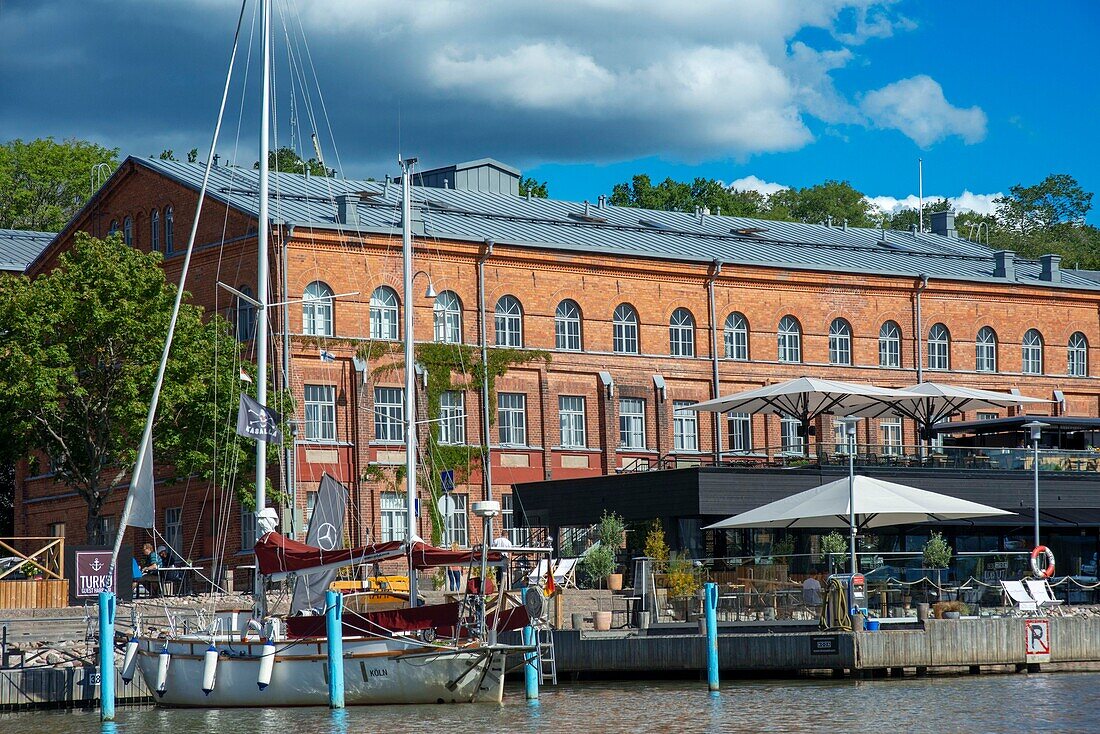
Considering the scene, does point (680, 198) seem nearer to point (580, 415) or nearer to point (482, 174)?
point (482, 174)

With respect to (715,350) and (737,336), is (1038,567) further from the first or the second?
(737,336)

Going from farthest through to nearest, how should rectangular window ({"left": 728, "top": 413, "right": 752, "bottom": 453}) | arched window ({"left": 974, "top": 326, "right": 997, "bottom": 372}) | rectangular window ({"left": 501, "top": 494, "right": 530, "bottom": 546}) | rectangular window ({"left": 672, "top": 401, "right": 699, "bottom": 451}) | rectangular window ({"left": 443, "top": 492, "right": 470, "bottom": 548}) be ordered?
arched window ({"left": 974, "top": 326, "right": 997, "bottom": 372}), rectangular window ({"left": 728, "top": 413, "right": 752, "bottom": 453}), rectangular window ({"left": 672, "top": 401, "right": 699, "bottom": 451}), rectangular window ({"left": 443, "top": 492, "right": 470, "bottom": 548}), rectangular window ({"left": 501, "top": 494, "right": 530, "bottom": 546})

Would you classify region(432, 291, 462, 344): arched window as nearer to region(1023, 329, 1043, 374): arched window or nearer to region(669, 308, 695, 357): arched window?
region(669, 308, 695, 357): arched window

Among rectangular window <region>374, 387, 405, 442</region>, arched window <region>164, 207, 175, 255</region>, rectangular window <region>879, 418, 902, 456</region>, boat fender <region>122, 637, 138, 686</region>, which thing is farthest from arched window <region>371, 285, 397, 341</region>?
boat fender <region>122, 637, 138, 686</region>

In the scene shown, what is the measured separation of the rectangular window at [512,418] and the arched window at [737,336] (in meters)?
8.12

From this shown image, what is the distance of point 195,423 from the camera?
4581 centimetres

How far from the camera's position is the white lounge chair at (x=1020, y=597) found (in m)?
34.5

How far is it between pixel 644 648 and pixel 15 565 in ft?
46.8

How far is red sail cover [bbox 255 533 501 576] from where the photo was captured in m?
30.9

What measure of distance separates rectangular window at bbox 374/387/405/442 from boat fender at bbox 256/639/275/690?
22512 mm

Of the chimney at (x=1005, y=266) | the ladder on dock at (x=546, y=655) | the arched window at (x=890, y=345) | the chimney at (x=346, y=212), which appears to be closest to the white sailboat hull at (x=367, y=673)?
the ladder on dock at (x=546, y=655)

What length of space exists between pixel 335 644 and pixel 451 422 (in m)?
25.0

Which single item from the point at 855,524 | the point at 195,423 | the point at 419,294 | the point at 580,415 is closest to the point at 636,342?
the point at 580,415

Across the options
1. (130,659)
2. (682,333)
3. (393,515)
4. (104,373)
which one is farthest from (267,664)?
(682,333)
